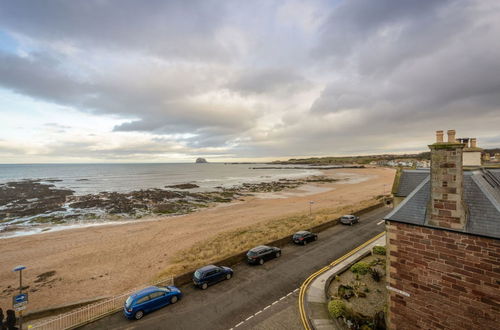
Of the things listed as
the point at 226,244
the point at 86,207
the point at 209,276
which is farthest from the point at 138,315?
the point at 86,207

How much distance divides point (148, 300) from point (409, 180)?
51.2ft

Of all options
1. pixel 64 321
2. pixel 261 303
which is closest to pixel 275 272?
pixel 261 303

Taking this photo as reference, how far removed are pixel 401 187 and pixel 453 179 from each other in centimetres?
481

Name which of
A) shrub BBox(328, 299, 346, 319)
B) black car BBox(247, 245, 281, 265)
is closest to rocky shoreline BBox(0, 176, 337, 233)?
black car BBox(247, 245, 281, 265)

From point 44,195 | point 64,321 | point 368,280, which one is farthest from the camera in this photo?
point 44,195

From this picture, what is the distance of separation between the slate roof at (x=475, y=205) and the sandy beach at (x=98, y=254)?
18.3 meters

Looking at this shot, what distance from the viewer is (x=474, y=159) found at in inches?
522

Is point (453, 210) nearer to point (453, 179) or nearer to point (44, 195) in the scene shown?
point (453, 179)

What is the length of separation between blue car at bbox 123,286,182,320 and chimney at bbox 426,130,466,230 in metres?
13.4

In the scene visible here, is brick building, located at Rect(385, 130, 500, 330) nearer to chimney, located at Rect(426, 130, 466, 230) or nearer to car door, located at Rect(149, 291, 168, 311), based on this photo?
chimney, located at Rect(426, 130, 466, 230)

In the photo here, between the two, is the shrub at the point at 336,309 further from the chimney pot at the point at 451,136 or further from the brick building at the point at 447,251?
the chimney pot at the point at 451,136

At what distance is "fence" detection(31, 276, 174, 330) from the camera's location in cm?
1177

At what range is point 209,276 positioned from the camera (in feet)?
50.9

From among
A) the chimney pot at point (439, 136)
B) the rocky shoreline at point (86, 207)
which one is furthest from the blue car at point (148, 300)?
the rocky shoreline at point (86, 207)
